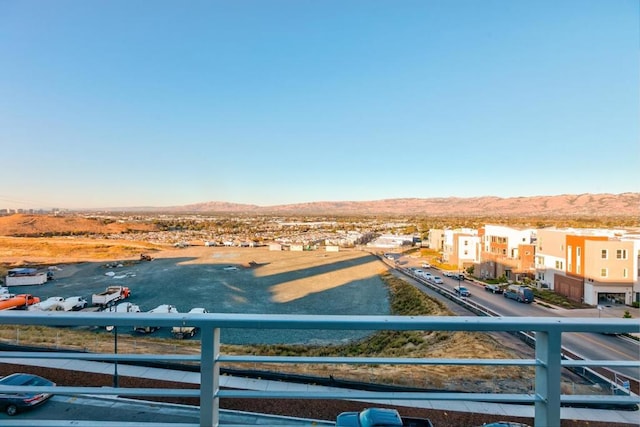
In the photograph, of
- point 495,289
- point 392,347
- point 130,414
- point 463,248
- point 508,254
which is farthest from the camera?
point 463,248

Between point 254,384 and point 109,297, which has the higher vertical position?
point 254,384

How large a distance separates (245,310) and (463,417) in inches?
593

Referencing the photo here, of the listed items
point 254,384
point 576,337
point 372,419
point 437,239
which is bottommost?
point 576,337

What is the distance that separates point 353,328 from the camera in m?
1.12

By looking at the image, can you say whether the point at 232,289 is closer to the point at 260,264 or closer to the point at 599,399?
the point at 260,264

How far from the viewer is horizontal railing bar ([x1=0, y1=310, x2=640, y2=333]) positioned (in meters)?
1.13

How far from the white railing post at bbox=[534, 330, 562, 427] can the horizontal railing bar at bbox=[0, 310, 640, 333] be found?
0.15ft

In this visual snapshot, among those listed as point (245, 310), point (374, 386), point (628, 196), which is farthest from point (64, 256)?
point (628, 196)

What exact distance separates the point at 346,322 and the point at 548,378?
69 centimetres

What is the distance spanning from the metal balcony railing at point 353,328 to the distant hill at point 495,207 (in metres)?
62.7

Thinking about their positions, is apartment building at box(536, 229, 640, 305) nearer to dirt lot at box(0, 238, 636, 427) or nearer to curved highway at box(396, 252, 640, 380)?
curved highway at box(396, 252, 640, 380)

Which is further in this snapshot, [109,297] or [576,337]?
[109,297]

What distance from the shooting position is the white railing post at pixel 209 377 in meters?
1.17

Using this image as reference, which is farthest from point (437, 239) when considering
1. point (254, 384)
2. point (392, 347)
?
point (254, 384)
